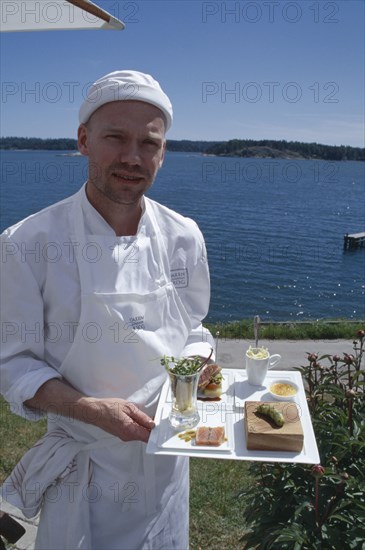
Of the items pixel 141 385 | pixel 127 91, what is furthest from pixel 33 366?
pixel 127 91

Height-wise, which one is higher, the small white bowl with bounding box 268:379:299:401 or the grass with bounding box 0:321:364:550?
the small white bowl with bounding box 268:379:299:401

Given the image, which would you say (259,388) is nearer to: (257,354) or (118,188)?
(257,354)

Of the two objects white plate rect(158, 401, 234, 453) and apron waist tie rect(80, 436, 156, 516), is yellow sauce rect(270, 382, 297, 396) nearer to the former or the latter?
white plate rect(158, 401, 234, 453)

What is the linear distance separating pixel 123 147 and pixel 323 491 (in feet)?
5.16

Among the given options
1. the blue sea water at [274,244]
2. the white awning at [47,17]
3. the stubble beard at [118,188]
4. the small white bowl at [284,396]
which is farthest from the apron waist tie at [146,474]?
the blue sea water at [274,244]

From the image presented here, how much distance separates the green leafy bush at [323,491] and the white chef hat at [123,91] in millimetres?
Result: 1409

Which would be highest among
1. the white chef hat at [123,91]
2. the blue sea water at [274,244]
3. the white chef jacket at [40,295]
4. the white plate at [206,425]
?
the white chef hat at [123,91]

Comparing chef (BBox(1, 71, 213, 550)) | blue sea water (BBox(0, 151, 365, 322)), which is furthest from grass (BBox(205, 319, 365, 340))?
blue sea water (BBox(0, 151, 365, 322))

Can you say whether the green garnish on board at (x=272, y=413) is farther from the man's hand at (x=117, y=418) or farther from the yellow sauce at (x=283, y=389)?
the man's hand at (x=117, y=418)

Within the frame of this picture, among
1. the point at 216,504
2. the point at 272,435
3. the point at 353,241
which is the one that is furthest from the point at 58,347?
the point at 353,241

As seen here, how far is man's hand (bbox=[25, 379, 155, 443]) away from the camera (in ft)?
6.18

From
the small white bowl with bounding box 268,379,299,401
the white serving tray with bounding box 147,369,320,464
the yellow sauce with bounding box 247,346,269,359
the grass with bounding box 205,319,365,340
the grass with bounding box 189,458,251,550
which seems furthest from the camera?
the grass with bounding box 205,319,365,340

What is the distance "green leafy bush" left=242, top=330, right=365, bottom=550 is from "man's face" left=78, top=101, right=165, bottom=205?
121cm

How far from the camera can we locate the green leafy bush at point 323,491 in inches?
76.4
